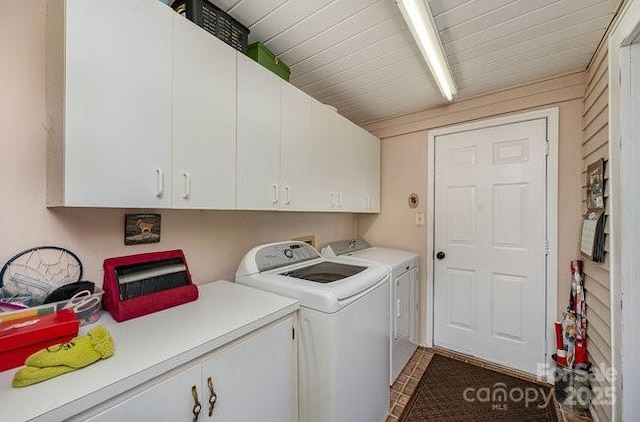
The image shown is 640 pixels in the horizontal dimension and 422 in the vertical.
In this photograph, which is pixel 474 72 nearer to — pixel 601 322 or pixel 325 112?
pixel 325 112

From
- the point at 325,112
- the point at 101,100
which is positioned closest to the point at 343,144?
the point at 325,112

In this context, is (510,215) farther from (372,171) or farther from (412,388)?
(412,388)

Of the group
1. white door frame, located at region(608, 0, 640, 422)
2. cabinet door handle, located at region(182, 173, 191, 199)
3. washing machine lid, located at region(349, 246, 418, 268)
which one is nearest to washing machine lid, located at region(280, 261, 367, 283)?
washing machine lid, located at region(349, 246, 418, 268)

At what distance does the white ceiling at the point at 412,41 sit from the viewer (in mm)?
1359

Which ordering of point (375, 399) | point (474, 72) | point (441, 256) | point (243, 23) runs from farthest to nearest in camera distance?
1. point (441, 256)
2. point (474, 72)
3. point (375, 399)
4. point (243, 23)

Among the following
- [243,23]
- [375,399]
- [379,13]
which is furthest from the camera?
[375,399]

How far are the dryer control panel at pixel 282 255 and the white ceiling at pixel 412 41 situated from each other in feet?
4.28

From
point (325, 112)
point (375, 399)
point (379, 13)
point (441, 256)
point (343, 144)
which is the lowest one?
point (375, 399)

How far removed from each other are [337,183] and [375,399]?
154cm

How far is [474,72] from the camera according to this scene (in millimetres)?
2000

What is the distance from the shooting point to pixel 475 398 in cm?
195

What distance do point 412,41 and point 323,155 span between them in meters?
0.92

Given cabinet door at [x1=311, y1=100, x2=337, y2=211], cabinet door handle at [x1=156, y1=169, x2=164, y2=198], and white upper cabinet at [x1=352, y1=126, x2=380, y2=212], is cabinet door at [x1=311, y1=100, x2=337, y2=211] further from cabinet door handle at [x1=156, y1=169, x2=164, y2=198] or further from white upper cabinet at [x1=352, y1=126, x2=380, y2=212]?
cabinet door handle at [x1=156, y1=169, x2=164, y2=198]

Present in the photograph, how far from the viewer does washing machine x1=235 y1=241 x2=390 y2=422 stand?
4.25 ft
